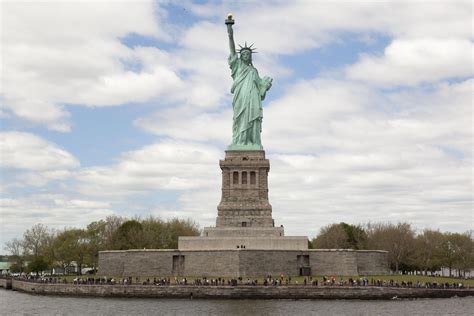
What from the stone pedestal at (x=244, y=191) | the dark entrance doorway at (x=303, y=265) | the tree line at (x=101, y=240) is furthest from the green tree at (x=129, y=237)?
the dark entrance doorway at (x=303, y=265)

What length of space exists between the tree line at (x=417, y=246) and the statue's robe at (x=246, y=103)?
22.7 meters

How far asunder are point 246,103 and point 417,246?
27.7m

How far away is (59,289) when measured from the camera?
60625 mm

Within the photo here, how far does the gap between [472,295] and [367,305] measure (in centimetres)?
1243

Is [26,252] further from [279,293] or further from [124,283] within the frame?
[279,293]

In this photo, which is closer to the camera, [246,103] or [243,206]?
[243,206]

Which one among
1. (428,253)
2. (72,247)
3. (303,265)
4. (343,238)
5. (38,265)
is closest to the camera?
(303,265)

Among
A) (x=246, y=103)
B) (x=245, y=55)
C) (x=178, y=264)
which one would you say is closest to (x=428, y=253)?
(x=246, y=103)

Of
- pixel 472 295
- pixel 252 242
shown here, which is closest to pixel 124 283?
pixel 252 242

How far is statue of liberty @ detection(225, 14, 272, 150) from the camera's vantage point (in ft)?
235

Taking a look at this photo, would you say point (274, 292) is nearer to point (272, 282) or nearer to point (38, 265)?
point (272, 282)

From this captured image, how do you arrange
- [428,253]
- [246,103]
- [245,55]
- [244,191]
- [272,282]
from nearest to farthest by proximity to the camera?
[272,282], [244,191], [246,103], [245,55], [428,253]

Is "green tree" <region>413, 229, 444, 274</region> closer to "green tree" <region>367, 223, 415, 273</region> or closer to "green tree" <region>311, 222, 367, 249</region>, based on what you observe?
"green tree" <region>367, 223, 415, 273</region>

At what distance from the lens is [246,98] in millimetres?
72188
